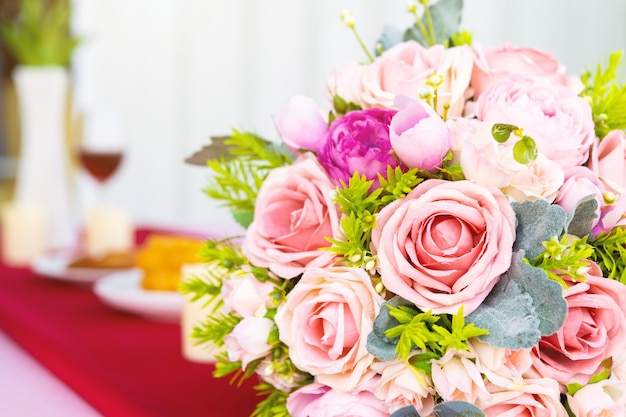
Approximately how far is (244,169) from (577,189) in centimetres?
27

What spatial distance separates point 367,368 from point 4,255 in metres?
1.42

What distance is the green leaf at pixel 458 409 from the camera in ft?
1.67

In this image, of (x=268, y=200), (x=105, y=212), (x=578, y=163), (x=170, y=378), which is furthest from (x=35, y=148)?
(x=578, y=163)

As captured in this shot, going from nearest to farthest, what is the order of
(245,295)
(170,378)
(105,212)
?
(245,295) < (170,378) < (105,212)

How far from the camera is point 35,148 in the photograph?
2.21 meters

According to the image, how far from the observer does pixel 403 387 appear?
1.73ft

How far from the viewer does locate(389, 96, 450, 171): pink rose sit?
529 mm

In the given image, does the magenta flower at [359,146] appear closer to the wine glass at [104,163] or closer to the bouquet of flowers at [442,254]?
the bouquet of flowers at [442,254]

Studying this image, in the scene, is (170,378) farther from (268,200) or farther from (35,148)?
(35,148)

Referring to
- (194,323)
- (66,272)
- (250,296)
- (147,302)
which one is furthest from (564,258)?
(66,272)

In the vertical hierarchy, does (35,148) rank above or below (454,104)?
below

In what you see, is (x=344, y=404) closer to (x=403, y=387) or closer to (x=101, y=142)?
(x=403, y=387)

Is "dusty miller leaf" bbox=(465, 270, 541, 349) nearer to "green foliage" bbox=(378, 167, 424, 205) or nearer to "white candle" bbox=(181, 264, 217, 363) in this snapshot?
"green foliage" bbox=(378, 167, 424, 205)

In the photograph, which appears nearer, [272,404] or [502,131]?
[502,131]
